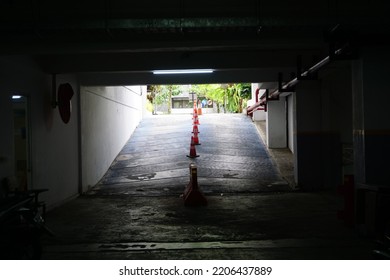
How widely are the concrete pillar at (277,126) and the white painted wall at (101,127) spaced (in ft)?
18.5

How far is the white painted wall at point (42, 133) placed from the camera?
6816 mm

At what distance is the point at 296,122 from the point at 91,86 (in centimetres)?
584

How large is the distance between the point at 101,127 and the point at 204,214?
5.89 metres

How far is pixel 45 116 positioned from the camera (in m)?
8.77

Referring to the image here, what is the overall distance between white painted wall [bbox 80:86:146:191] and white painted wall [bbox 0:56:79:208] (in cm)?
49

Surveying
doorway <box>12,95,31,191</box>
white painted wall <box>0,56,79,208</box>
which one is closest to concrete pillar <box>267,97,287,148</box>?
white painted wall <box>0,56,79,208</box>

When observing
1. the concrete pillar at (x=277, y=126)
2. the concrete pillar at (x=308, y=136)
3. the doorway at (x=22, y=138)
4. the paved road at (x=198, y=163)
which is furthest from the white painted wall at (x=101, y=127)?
the concrete pillar at (x=308, y=136)

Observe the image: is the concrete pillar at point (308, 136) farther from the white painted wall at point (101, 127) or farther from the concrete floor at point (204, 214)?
the white painted wall at point (101, 127)

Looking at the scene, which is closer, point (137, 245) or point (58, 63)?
point (137, 245)

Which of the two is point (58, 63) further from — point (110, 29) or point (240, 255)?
point (240, 255)

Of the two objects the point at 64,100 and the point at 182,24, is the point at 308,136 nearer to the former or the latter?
the point at 64,100

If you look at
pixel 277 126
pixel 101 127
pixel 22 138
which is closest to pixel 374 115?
pixel 22 138

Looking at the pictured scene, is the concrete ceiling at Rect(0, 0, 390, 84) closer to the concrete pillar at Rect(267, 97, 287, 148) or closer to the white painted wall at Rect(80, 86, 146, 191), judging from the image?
the white painted wall at Rect(80, 86, 146, 191)

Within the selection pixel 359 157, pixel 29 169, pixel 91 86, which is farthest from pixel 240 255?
pixel 91 86
